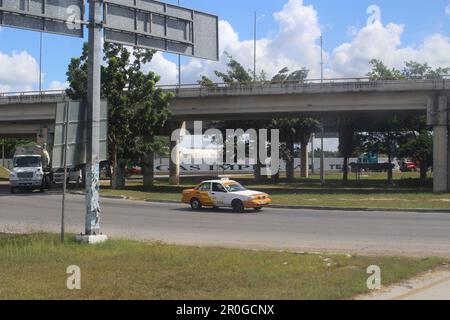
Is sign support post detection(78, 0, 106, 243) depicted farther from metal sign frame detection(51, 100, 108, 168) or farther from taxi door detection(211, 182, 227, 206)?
taxi door detection(211, 182, 227, 206)

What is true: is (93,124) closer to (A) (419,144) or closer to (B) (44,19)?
(B) (44,19)

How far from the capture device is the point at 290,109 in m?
41.2

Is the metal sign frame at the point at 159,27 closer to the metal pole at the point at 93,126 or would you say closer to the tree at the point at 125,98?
the metal pole at the point at 93,126

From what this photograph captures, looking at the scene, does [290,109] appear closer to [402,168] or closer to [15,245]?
[15,245]

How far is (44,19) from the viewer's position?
571 inches

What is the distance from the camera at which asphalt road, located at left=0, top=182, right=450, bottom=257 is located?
45.8 ft

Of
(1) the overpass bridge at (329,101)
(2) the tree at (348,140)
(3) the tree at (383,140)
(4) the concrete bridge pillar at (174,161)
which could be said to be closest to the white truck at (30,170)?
(1) the overpass bridge at (329,101)

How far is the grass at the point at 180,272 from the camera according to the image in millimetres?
7738

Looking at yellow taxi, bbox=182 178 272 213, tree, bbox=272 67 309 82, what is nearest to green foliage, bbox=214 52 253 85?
tree, bbox=272 67 309 82

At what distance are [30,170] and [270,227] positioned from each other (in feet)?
80.8

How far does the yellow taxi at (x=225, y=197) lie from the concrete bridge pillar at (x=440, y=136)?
1766cm

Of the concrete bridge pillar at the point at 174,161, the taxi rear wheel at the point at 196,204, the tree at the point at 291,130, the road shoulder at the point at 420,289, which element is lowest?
the road shoulder at the point at 420,289

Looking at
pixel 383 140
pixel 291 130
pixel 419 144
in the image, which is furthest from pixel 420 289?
pixel 383 140
